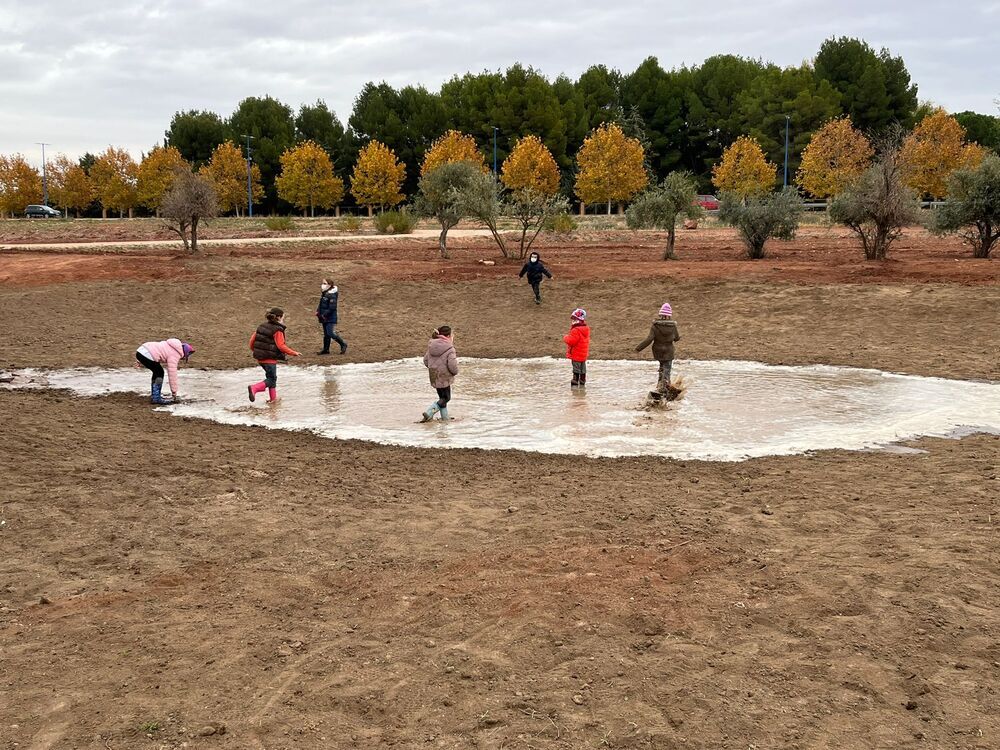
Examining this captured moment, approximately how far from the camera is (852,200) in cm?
3155

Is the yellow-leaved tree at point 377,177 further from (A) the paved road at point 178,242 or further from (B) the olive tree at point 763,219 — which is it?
(B) the olive tree at point 763,219

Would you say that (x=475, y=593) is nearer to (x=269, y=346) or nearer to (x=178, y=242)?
(x=269, y=346)

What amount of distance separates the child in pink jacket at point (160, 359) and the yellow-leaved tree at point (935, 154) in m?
56.3

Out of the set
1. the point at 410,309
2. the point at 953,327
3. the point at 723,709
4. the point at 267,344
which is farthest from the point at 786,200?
the point at 723,709

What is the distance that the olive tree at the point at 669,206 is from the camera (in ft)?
115

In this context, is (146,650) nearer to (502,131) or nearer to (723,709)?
(723,709)

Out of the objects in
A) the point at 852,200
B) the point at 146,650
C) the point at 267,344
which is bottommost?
the point at 146,650

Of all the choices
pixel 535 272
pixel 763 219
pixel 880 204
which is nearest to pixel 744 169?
pixel 763 219

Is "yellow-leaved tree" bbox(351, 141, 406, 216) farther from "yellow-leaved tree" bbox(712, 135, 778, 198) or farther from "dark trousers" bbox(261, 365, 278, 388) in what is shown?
"dark trousers" bbox(261, 365, 278, 388)

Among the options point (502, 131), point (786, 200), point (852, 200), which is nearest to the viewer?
point (852, 200)

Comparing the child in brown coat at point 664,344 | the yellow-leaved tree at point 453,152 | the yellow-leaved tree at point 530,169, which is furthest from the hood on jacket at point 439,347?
the yellow-leaved tree at point 530,169

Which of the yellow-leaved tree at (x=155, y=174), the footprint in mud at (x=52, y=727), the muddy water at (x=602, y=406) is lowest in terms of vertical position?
the footprint in mud at (x=52, y=727)

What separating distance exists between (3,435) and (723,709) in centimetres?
982

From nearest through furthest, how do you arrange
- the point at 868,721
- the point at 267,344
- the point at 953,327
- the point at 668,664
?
the point at 868,721 < the point at 668,664 < the point at 267,344 < the point at 953,327
